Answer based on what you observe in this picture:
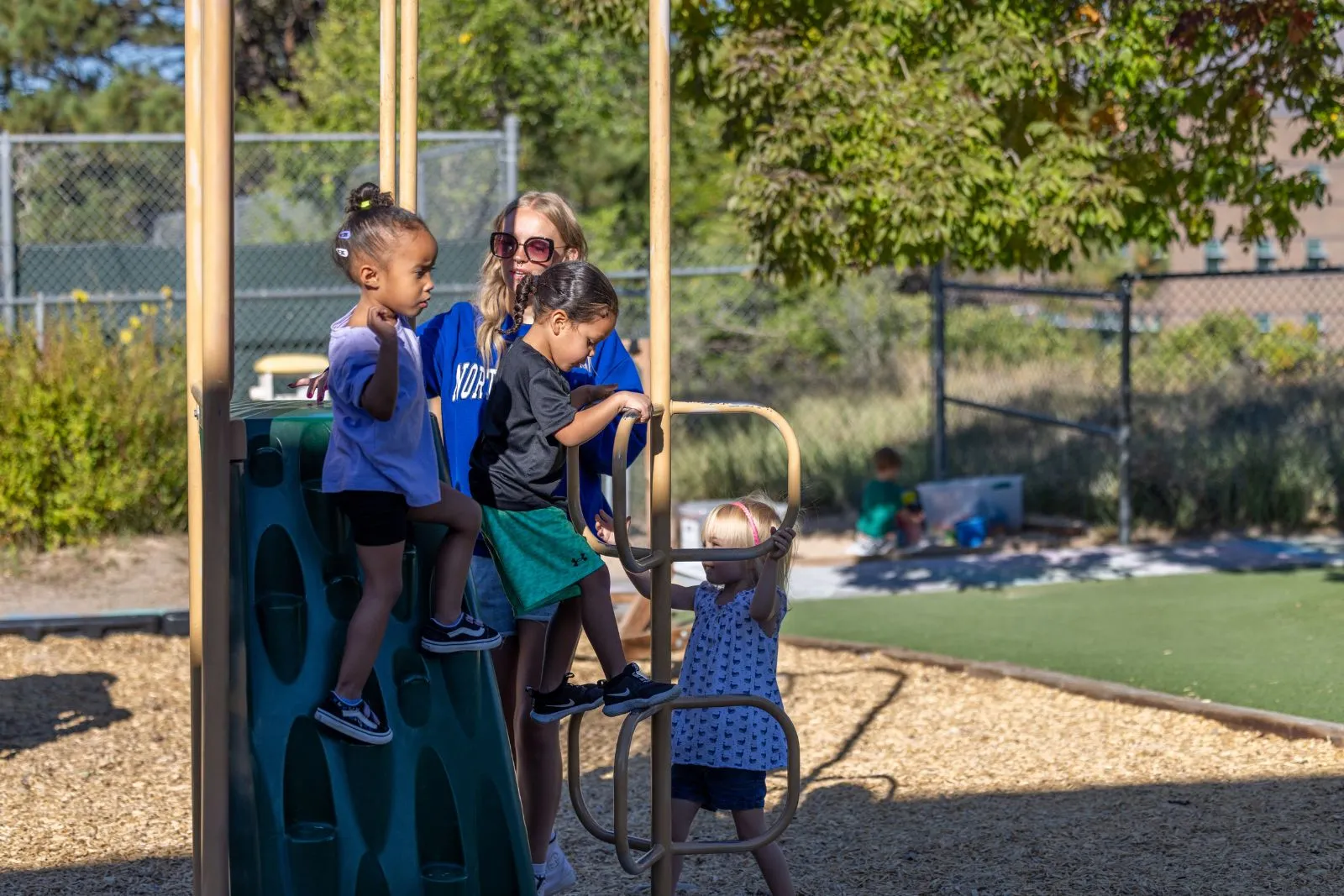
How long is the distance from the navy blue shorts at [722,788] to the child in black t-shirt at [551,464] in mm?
445

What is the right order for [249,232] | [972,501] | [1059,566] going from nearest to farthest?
1. [1059,566]
2. [972,501]
3. [249,232]

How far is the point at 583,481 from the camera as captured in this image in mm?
3406

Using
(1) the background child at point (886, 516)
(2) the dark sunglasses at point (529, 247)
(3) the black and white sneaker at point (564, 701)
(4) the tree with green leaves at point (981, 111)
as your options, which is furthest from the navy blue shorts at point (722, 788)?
(1) the background child at point (886, 516)

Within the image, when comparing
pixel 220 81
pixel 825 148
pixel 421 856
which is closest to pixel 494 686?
pixel 421 856

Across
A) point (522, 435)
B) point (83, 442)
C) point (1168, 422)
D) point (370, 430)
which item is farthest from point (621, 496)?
point (1168, 422)

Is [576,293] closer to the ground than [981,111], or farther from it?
closer to the ground

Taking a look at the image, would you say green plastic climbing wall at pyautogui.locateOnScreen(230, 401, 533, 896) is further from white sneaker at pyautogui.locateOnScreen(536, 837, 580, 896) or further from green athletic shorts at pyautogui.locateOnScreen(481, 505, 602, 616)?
white sneaker at pyautogui.locateOnScreen(536, 837, 580, 896)

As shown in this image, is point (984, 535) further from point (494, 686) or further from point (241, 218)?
point (241, 218)

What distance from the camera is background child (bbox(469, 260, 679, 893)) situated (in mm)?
3061

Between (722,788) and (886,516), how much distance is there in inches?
222

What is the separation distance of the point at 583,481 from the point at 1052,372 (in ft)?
35.9

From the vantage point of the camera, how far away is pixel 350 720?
283 centimetres

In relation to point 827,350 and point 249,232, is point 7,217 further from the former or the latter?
point 827,350

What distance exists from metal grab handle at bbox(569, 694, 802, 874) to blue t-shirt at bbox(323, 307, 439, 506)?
643mm
